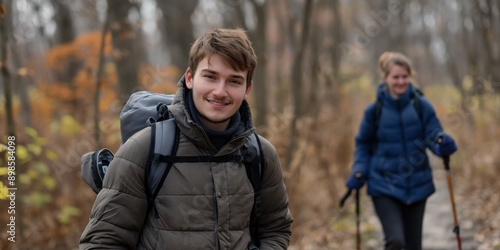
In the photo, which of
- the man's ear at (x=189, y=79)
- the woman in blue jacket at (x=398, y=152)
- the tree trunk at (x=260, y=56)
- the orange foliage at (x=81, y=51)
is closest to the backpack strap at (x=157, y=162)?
the man's ear at (x=189, y=79)

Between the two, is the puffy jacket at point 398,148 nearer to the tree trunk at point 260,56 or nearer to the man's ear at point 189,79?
the man's ear at point 189,79

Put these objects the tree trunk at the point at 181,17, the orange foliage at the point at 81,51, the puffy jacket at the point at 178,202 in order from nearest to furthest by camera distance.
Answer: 1. the puffy jacket at the point at 178,202
2. the tree trunk at the point at 181,17
3. the orange foliage at the point at 81,51

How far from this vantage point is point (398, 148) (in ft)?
16.8

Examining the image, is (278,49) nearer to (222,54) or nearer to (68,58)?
(68,58)

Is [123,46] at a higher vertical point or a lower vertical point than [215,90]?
higher

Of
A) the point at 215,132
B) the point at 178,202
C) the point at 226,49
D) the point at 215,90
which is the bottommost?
the point at 178,202

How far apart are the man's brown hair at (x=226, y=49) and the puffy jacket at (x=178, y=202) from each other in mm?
213

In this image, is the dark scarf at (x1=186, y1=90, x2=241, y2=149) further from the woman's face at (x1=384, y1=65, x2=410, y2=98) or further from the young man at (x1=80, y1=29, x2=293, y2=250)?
the woman's face at (x1=384, y1=65, x2=410, y2=98)

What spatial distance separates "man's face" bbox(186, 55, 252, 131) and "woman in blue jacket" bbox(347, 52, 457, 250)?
9.33 feet

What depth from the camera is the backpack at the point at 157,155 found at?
7.94 feet

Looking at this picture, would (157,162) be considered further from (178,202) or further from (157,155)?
(178,202)

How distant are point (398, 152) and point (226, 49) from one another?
3.04m

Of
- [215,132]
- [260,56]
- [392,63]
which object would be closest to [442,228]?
[392,63]

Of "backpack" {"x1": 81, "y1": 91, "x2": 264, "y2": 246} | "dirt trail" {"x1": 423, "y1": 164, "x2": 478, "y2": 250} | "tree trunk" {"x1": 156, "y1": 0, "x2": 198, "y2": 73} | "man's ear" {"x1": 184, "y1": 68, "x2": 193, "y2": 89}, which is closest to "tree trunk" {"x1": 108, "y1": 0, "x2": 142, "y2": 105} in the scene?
"tree trunk" {"x1": 156, "y1": 0, "x2": 198, "y2": 73}
